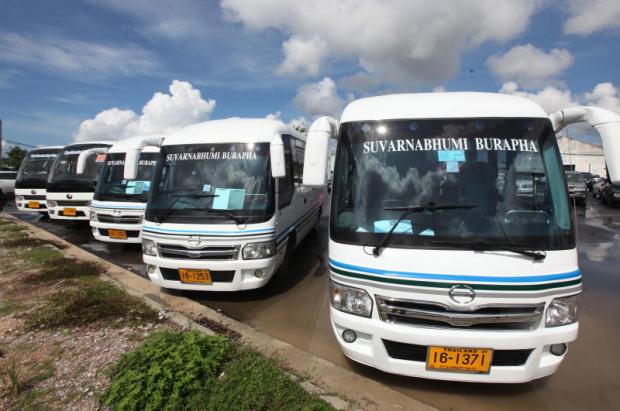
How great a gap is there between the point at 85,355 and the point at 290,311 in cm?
231

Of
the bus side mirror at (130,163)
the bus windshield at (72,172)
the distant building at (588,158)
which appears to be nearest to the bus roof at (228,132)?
the bus side mirror at (130,163)

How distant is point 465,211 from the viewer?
2.85m

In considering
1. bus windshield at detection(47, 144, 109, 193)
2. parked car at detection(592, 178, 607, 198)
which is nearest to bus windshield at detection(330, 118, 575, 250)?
bus windshield at detection(47, 144, 109, 193)

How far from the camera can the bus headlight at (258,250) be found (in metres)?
4.65

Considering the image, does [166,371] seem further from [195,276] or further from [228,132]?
[228,132]

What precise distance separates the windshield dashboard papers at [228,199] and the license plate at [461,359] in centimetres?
303

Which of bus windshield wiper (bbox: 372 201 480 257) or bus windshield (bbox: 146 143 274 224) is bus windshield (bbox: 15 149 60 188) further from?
bus windshield wiper (bbox: 372 201 480 257)

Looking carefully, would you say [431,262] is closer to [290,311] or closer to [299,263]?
[290,311]

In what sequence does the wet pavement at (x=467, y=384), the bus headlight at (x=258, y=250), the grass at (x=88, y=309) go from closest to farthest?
the wet pavement at (x=467, y=384)
the grass at (x=88, y=309)
the bus headlight at (x=258, y=250)

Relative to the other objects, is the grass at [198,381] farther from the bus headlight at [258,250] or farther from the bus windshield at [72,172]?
the bus windshield at [72,172]

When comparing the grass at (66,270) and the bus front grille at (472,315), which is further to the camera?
the grass at (66,270)

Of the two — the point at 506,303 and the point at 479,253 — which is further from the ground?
the point at 479,253

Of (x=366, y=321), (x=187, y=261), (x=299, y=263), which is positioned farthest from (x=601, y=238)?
(x=187, y=261)

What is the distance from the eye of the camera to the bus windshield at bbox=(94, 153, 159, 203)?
24.8 feet
